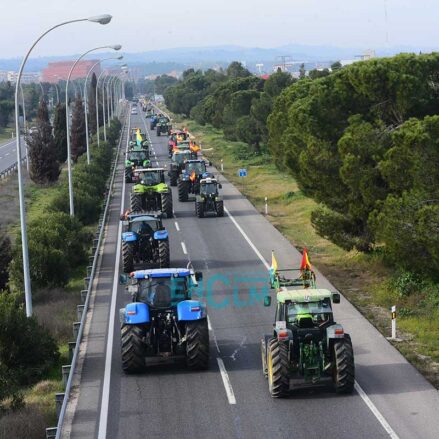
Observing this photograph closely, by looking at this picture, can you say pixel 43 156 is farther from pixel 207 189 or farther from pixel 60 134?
pixel 207 189

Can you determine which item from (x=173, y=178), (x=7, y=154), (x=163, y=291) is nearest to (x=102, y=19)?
(x=163, y=291)

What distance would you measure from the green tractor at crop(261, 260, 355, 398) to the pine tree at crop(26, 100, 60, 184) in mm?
49892

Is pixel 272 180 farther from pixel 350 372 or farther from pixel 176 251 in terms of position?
pixel 350 372

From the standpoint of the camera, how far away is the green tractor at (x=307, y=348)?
693 inches

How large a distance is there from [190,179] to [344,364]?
118ft

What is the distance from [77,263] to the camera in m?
36.2

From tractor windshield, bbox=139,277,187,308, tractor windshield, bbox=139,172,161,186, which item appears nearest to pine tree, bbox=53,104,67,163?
tractor windshield, bbox=139,172,161,186

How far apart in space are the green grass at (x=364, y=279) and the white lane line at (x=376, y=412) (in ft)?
6.23

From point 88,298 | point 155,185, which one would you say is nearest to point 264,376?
point 88,298

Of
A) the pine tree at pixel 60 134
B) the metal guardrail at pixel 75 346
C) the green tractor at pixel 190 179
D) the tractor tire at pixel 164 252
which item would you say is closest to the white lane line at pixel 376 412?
the metal guardrail at pixel 75 346

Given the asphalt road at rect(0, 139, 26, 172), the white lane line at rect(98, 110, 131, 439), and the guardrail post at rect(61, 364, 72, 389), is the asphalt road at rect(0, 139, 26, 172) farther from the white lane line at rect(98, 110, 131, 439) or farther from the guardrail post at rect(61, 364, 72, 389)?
the guardrail post at rect(61, 364, 72, 389)

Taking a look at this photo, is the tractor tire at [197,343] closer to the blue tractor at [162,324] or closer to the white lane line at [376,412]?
the blue tractor at [162,324]

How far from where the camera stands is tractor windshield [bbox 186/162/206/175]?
174 feet

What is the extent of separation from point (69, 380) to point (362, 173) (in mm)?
13979
